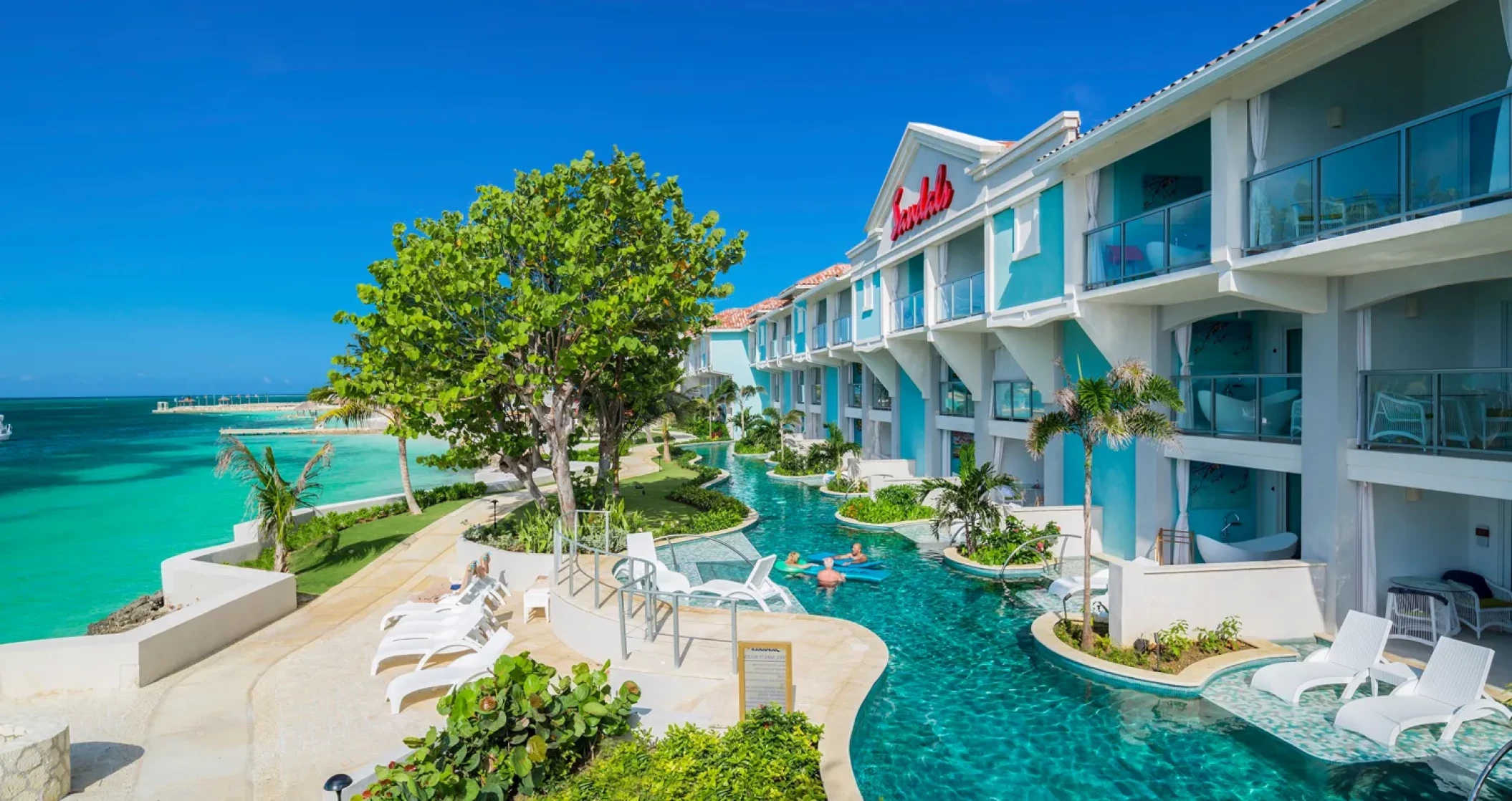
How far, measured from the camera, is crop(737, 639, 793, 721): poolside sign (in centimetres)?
789

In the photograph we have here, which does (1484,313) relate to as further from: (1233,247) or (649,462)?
(649,462)

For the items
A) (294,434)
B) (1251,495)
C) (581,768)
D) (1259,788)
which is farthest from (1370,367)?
(294,434)

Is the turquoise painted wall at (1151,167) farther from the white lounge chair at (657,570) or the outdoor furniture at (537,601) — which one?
the outdoor furniture at (537,601)

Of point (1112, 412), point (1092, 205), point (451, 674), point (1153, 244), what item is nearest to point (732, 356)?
point (1092, 205)

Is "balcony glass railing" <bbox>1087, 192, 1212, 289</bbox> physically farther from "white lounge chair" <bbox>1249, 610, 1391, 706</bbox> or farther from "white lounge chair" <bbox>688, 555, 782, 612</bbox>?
"white lounge chair" <bbox>688, 555, 782, 612</bbox>

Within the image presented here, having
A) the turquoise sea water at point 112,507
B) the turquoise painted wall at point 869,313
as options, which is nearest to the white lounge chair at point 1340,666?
the turquoise painted wall at point 869,313

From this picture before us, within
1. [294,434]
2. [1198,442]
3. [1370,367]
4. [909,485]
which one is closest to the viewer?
[1370,367]

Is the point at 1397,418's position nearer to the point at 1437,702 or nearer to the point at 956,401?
the point at 1437,702

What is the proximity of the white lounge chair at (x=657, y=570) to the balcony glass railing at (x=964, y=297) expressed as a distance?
396 inches

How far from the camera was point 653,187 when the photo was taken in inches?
746

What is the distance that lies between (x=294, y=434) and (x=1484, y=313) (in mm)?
113730

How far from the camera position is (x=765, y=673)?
792 centimetres

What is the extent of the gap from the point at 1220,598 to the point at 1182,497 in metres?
3.97

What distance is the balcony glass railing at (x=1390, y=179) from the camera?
7930 millimetres
